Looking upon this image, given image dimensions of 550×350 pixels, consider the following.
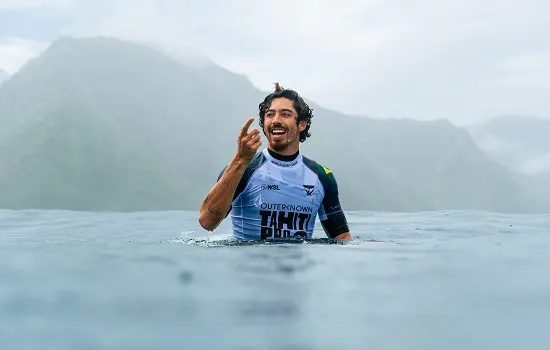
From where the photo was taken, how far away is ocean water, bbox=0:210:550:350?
336 cm

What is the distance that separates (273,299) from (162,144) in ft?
311

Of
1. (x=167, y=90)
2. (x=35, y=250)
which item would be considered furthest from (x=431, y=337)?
(x=167, y=90)

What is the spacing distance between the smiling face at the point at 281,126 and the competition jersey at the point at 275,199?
7.0 inches

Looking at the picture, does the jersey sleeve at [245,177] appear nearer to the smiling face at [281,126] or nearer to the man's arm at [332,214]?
the smiling face at [281,126]

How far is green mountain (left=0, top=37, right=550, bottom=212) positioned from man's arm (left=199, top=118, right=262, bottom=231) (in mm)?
75002

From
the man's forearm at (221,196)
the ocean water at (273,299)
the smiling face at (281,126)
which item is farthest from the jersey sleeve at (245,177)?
the ocean water at (273,299)

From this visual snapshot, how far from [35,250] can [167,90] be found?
104856 millimetres

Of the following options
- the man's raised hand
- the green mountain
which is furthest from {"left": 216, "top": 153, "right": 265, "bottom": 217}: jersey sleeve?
the green mountain

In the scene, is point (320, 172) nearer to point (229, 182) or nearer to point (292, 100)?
point (292, 100)

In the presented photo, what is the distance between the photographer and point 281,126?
744 centimetres

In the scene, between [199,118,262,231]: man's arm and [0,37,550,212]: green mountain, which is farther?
[0,37,550,212]: green mountain

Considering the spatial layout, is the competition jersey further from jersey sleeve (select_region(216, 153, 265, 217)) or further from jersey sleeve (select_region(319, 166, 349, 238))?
jersey sleeve (select_region(319, 166, 349, 238))

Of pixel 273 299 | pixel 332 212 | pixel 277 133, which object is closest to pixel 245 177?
pixel 277 133

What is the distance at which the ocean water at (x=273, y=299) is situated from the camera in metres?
3.36
